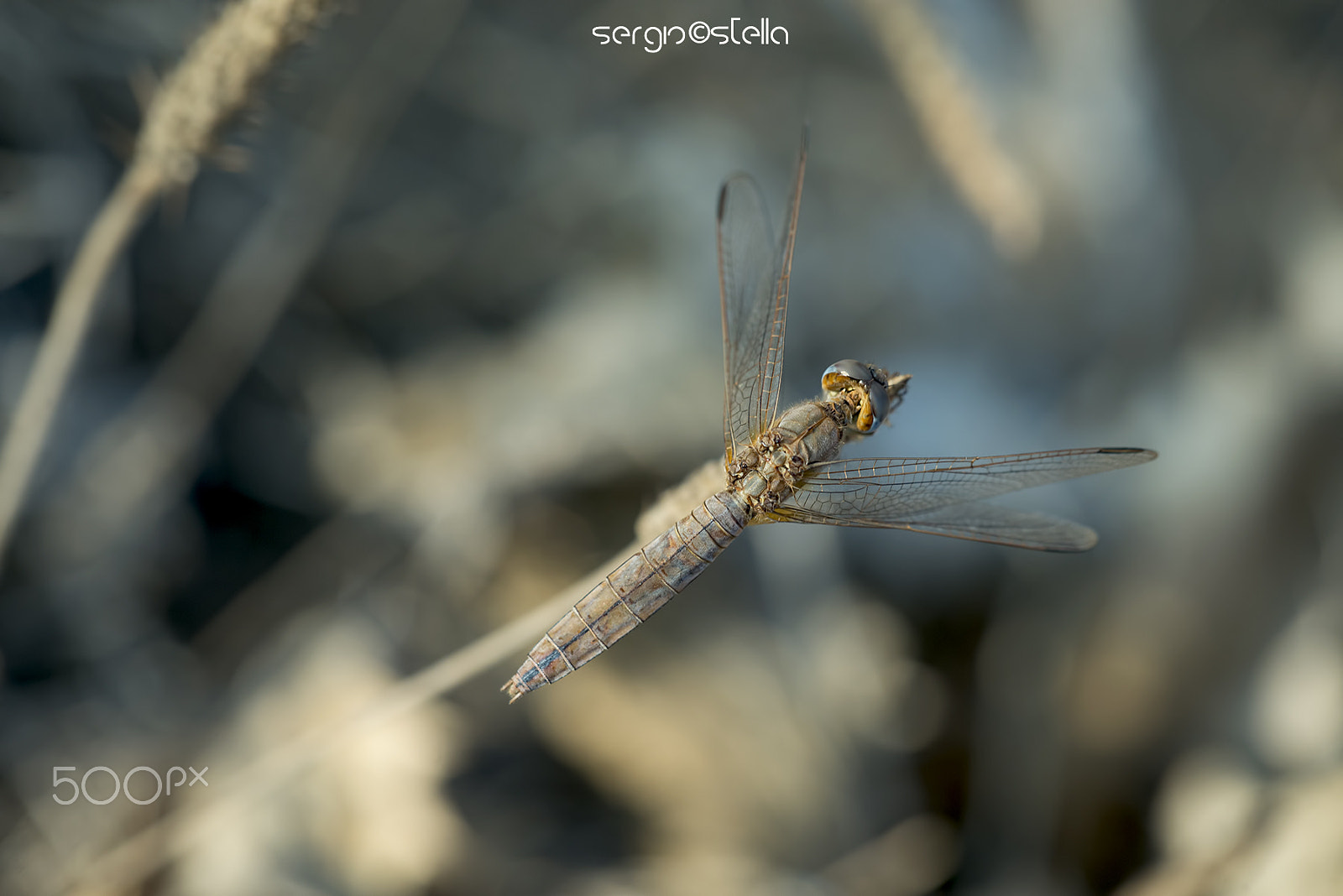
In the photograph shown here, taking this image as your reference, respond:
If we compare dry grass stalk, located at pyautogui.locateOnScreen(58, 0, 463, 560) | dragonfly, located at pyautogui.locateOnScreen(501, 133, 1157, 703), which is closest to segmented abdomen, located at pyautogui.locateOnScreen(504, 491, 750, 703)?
dragonfly, located at pyautogui.locateOnScreen(501, 133, 1157, 703)

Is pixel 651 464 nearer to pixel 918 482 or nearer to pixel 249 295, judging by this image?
pixel 918 482

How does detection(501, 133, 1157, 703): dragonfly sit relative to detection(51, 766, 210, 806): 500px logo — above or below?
above

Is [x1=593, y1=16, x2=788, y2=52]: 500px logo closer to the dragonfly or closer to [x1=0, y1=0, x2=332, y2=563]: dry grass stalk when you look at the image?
the dragonfly

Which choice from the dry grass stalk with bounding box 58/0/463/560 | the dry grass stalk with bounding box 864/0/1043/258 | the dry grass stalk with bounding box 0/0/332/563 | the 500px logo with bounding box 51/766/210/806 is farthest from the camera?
the dry grass stalk with bounding box 58/0/463/560

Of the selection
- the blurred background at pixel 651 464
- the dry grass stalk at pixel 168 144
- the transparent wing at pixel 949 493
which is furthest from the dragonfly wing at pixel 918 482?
the dry grass stalk at pixel 168 144

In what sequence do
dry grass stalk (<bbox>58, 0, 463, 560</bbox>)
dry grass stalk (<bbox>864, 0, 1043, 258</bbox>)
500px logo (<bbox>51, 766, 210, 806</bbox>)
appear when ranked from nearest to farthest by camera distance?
dry grass stalk (<bbox>864, 0, 1043, 258</bbox>) → 500px logo (<bbox>51, 766, 210, 806</bbox>) → dry grass stalk (<bbox>58, 0, 463, 560</bbox>)

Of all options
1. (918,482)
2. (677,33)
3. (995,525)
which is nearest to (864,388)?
(918,482)

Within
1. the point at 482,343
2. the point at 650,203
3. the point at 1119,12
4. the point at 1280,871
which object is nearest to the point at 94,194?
the point at 482,343
